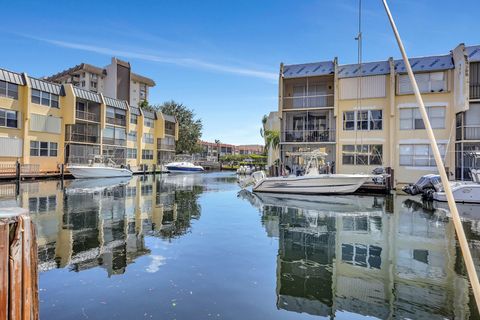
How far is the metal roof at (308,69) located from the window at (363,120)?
4.65 meters

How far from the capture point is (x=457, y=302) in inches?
263

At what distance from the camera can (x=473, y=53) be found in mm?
28453

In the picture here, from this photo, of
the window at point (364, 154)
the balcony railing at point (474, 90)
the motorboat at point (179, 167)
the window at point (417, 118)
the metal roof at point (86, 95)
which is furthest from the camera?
the motorboat at point (179, 167)

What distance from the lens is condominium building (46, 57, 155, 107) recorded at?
71.2m

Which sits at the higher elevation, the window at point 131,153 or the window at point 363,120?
the window at point 363,120

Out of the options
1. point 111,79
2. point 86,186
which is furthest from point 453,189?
point 111,79

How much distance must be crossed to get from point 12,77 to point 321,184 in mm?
33174

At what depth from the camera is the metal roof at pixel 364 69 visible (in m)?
31.4

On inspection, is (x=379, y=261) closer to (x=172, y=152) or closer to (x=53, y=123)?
(x=53, y=123)

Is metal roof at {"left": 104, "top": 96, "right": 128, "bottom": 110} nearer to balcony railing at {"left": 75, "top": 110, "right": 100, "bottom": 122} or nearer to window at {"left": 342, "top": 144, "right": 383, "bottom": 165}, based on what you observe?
balcony railing at {"left": 75, "top": 110, "right": 100, "bottom": 122}

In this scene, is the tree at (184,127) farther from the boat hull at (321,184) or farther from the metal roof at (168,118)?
the boat hull at (321,184)

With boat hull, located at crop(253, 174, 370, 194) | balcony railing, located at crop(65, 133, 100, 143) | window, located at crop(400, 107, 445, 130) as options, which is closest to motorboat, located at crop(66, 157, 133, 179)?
balcony railing, located at crop(65, 133, 100, 143)

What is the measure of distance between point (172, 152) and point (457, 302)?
61.8 meters

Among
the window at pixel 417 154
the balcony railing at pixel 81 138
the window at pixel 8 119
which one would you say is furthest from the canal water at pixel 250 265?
the balcony railing at pixel 81 138
